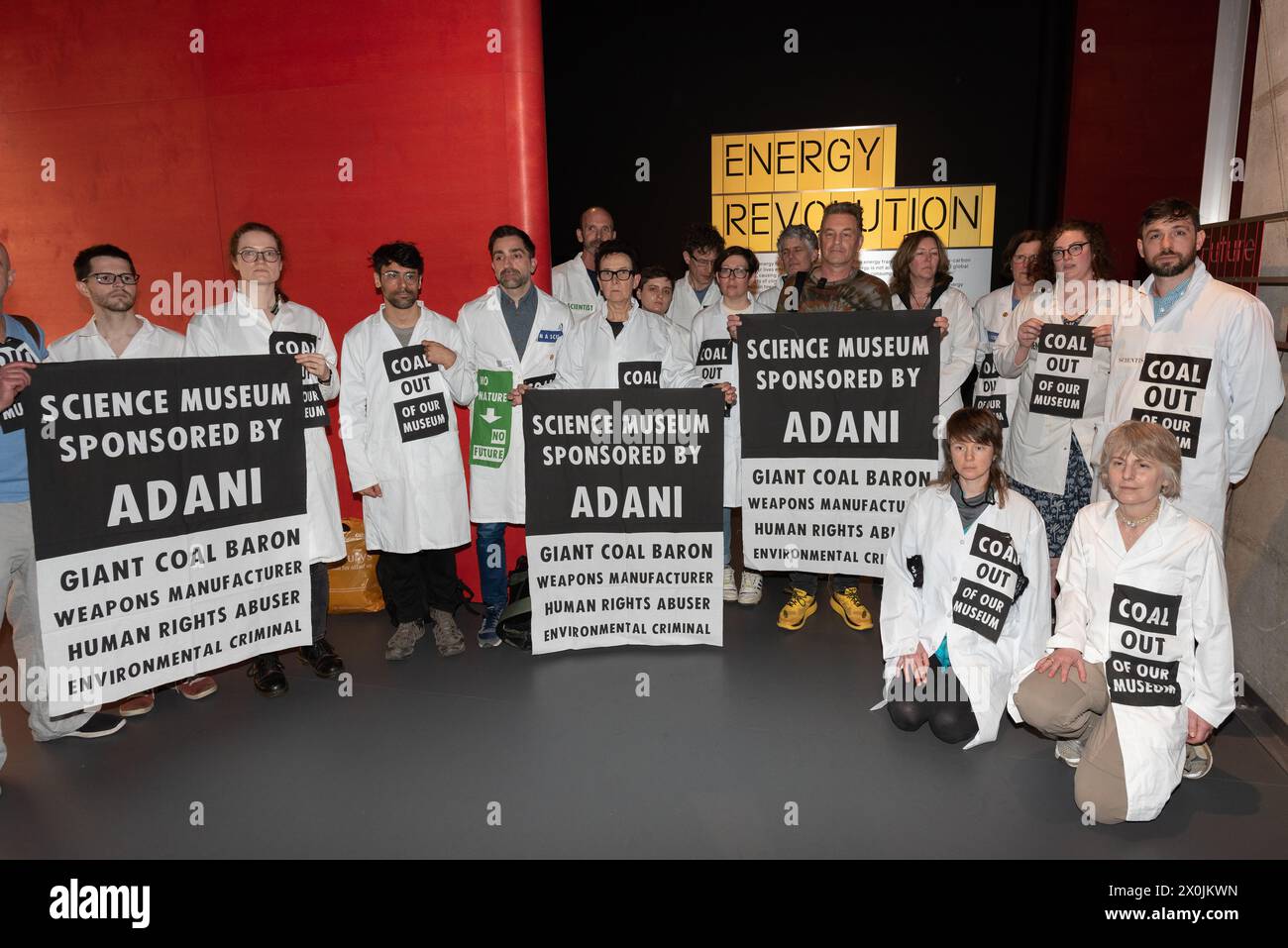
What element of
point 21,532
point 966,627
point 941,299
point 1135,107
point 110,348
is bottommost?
point 966,627

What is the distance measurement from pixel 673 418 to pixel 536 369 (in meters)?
0.84

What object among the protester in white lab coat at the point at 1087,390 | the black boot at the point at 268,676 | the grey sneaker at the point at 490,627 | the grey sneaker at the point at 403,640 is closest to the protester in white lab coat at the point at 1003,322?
the protester in white lab coat at the point at 1087,390

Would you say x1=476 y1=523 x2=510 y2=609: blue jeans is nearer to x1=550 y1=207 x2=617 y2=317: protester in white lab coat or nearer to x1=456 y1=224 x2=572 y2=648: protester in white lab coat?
x1=456 y1=224 x2=572 y2=648: protester in white lab coat

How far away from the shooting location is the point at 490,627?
4398 millimetres

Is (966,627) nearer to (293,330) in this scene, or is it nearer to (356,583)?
(293,330)

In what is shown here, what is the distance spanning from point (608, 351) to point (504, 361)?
550 mm

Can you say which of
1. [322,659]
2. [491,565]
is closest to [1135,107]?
[491,565]

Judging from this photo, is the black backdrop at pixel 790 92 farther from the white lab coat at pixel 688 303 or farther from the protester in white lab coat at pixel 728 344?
the protester in white lab coat at pixel 728 344

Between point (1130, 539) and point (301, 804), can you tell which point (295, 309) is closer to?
point (301, 804)

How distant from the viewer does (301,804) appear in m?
3.00

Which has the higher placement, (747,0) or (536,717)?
(747,0)

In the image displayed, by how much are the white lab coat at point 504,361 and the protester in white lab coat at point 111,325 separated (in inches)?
54.0

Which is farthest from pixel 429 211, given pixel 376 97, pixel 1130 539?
pixel 1130 539

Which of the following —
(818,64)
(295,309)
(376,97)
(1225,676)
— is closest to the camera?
(1225,676)
